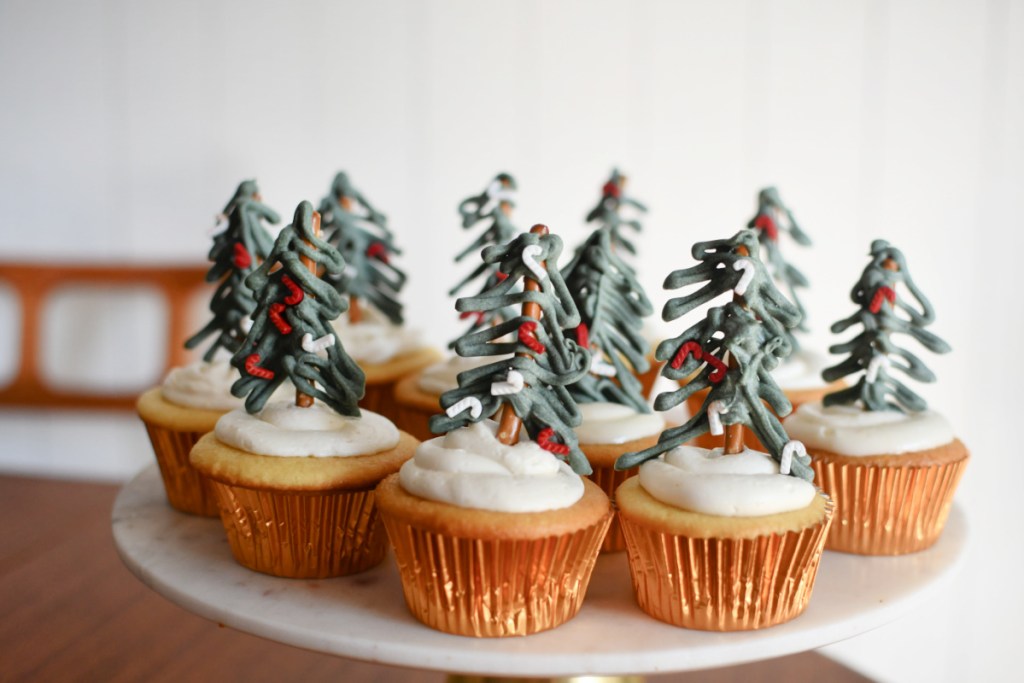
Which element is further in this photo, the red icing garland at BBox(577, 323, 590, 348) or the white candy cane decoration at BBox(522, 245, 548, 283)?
the red icing garland at BBox(577, 323, 590, 348)

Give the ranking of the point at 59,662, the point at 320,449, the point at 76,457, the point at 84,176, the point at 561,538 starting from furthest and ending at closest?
the point at 76,457
the point at 84,176
the point at 59,662
the point at 320,449
the point at 561,538

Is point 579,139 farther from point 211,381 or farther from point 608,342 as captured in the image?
point 211,381

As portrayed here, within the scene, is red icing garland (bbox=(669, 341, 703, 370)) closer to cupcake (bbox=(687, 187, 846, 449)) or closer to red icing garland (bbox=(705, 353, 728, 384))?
red icing garland (bbox=(705, 353, 728, 384))

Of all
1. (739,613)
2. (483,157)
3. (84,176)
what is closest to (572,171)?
(483,157)

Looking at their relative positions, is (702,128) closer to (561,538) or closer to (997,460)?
(997,460)

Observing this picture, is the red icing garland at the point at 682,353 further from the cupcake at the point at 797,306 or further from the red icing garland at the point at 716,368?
the cupcake at the point at 797,306

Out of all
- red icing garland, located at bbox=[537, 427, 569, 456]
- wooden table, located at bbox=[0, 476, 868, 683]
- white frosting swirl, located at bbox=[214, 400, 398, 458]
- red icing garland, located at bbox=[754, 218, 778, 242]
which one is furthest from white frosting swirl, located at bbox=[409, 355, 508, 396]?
wooden table, located at bbox=[0, 476, 868, 683]
